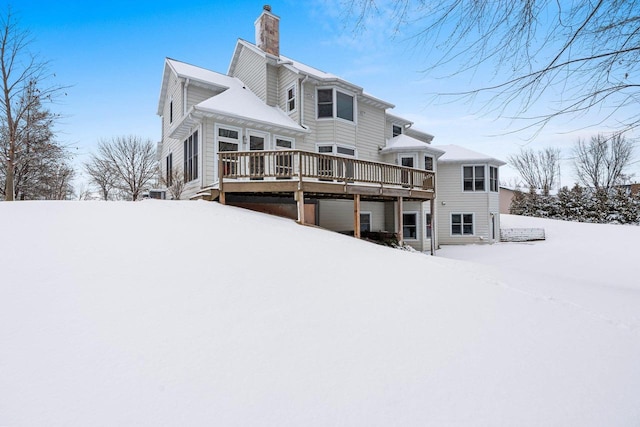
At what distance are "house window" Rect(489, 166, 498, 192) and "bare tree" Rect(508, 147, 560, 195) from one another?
27998 millimetres

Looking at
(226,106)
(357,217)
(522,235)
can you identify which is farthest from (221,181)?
(522,235)

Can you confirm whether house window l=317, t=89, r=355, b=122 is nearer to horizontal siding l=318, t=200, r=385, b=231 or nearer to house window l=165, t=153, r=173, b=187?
horizontal siding l=318, t=200, r=385, b=231

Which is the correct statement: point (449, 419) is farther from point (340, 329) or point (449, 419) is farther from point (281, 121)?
point (281, 121)

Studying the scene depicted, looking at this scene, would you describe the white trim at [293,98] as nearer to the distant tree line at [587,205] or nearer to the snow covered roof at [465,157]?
the snow covered roof at [465,157]

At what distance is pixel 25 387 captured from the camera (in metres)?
2.12

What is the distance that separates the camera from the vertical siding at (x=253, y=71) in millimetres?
A: 14227

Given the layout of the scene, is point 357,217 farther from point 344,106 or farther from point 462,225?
point 462,225

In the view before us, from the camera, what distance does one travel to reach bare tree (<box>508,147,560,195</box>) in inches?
1635

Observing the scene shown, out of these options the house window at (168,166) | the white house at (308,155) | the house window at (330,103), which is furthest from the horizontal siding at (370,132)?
the house window at (168,166)

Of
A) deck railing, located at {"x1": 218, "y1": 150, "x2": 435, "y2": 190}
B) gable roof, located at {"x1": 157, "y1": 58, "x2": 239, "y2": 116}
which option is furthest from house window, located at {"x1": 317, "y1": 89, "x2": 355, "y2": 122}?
gable roof, located at {"x1": 157, "y1": 58, "x2": 239, "y2": 116}

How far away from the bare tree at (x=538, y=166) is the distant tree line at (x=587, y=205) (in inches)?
645

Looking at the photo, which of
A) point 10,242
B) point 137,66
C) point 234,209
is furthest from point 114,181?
point 10,242

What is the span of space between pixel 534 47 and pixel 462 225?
16848 mm

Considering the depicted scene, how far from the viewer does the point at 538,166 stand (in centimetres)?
→ 4253
